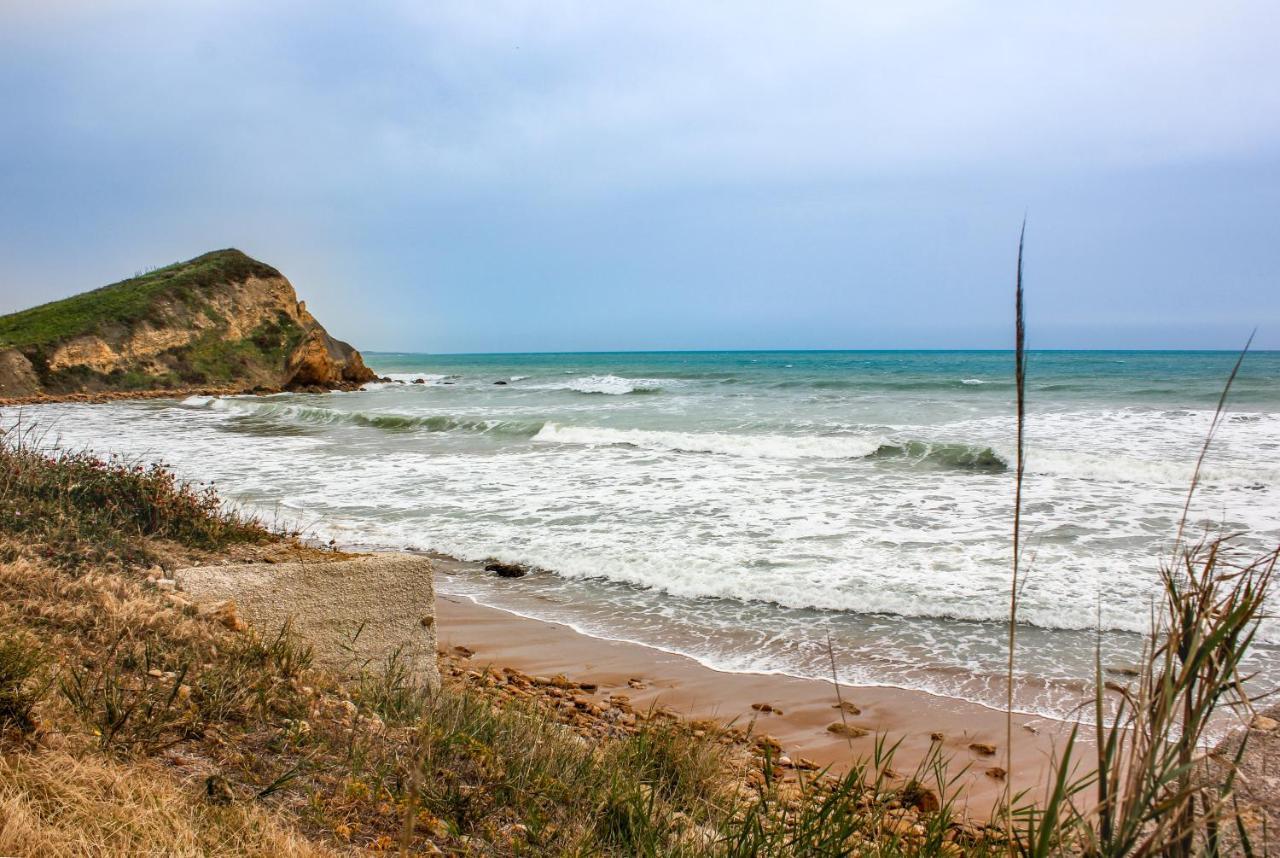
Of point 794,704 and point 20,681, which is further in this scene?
point 794,704

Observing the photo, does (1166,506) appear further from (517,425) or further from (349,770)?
(517,425)

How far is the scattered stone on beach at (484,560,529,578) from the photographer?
24.8 ft

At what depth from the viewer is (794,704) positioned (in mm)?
4832

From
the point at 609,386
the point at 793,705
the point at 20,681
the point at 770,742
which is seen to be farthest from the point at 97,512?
the point at 609,386

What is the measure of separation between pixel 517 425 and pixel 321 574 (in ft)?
52.5

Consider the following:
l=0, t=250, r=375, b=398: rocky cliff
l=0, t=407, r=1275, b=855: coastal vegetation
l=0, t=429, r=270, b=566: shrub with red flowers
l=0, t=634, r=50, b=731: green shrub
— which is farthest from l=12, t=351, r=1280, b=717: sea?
l=0, t=250, r=375, b=398: rocky cliff

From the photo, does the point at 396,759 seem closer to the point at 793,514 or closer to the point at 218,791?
the point at 218,791

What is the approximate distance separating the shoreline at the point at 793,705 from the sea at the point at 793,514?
0.63 feet

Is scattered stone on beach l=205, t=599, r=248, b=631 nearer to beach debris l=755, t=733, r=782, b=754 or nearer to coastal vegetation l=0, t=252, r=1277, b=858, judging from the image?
coastal vegetation l=0, t=252, r=1277, b=858

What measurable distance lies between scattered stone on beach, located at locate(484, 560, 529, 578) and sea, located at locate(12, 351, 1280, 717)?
0.34 feet

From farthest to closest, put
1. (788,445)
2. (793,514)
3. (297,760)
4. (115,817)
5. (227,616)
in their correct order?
1. (788,445)
2. (793,514)
3. (227,616)
4. (297,760)
5. (115,817)

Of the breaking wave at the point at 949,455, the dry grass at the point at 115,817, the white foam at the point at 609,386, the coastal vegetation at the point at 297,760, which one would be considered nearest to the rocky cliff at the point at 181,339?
the white foam at the point at 609,386

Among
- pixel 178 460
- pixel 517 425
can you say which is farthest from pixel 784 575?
pixel 517 425

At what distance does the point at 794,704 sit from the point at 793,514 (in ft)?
16.4
